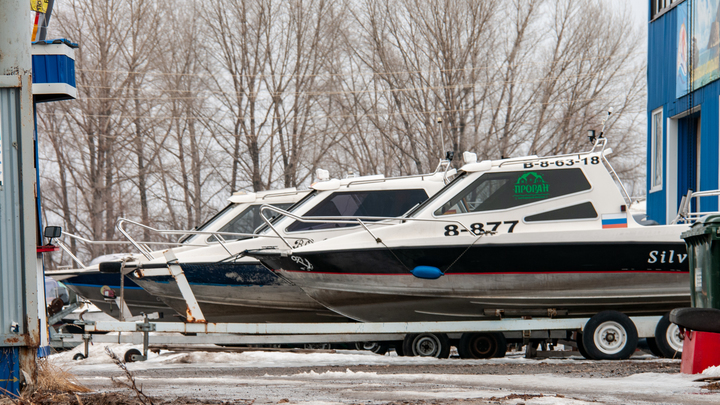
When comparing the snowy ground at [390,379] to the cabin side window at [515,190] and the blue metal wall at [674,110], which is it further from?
the blue metal wall at [674,110]

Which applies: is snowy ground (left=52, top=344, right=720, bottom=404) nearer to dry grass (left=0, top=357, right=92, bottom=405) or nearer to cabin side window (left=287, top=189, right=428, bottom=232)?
dry grass (left=0, top=357, right=92, bottom=405)

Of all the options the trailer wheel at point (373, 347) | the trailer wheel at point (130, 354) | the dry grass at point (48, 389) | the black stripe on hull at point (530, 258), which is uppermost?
the black stripe on hull at point (530, 258)

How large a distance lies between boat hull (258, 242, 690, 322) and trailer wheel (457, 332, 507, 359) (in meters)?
0.33

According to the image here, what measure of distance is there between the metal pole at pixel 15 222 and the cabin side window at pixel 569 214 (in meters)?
6.46

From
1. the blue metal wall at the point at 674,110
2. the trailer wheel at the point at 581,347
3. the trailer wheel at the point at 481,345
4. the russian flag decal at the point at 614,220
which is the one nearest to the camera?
the trailer wheel at the point at 581,347

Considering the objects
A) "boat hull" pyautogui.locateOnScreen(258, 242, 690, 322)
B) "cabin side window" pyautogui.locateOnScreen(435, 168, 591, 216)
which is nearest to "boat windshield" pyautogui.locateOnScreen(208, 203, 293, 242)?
"boat hull" pyautogui.locateOnScreen(258, 242, 690, 322)

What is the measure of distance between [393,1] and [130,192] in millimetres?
13583

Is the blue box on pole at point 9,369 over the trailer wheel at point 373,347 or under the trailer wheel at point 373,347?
over

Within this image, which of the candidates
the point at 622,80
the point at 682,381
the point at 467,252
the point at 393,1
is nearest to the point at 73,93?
the point at 467,252

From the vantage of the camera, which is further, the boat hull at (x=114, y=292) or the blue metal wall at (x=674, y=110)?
the boat hull at (x=114, y=292)

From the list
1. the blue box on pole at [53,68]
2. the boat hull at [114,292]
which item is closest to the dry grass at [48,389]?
the blue box on pole at [53,68]

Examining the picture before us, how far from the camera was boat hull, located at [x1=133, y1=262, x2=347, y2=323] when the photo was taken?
1166 cm

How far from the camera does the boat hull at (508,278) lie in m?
9.81

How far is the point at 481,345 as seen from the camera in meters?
10.6
